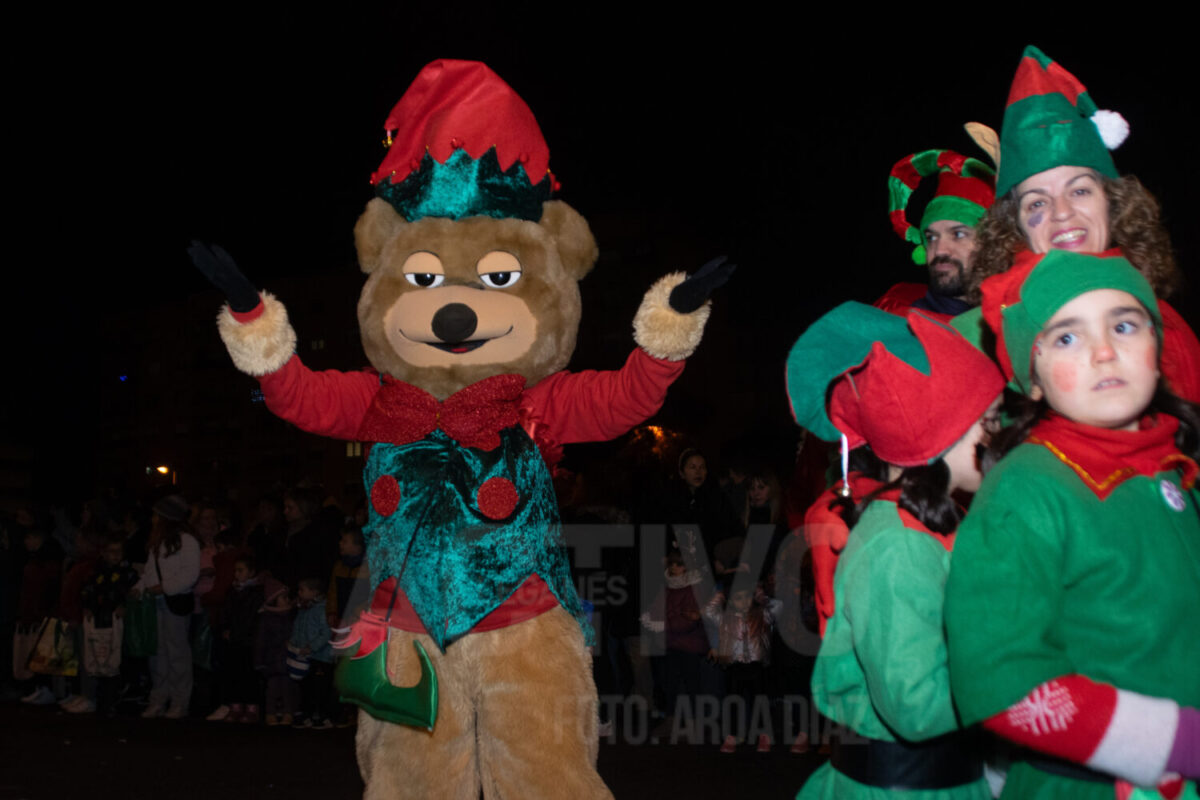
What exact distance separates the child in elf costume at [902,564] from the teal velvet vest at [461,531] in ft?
3.99

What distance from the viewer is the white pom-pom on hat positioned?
2760 millimetres

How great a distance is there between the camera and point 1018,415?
2.02 meters

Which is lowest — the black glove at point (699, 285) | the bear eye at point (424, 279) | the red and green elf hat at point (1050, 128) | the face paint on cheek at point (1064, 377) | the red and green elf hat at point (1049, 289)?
the face paint on cheek at point (1064, 377)

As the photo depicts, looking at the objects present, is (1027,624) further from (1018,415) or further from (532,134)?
(532,134)

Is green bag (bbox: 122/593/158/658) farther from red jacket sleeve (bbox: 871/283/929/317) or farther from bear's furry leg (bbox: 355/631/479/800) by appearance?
red jacket sleeve (bbox: 871/283/929/317)

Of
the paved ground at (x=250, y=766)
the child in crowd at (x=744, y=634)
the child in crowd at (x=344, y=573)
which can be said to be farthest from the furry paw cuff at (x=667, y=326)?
the child in crowd at (x=344, y=573)

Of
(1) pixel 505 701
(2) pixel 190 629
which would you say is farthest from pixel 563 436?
(2) pixel 190 629

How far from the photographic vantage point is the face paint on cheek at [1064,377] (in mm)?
1826

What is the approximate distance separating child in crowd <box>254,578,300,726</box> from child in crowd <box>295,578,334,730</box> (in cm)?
9

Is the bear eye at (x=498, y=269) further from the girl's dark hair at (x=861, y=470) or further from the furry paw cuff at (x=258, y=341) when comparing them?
the girl's dark hair at (x=861, y=470)

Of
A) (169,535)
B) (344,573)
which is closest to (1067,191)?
(344,573)

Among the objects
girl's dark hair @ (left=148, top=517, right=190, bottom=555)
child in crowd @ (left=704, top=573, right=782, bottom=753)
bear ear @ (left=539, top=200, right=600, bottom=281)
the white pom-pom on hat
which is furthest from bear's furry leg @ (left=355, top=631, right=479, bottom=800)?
girl's dark hair @ (left=148, top=517, right=190, bottom=555)

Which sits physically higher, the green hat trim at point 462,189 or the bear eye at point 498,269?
the green hat trim at point 462,189

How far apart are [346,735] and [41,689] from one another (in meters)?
4.01
